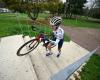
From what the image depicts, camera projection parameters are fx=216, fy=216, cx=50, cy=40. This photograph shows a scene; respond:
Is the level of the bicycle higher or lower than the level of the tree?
higher

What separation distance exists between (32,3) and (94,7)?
104ft

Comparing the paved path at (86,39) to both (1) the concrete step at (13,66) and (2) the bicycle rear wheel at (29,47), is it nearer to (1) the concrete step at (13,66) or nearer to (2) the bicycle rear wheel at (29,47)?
(2) the bicycle rear wheel at (29,47)

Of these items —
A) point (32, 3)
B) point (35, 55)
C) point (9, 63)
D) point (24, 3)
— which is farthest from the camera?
point (24, 3)

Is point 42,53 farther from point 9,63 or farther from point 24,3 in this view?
point 24,3

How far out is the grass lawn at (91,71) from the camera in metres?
6.43

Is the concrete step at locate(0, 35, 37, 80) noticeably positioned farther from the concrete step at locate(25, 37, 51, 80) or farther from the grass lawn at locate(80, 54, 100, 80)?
the grass lawn at locate(80, 54, 100, 80)

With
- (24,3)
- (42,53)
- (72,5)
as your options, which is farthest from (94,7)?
(42,53)

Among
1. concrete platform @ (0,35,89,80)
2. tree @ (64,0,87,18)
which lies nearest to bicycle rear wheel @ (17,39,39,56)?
concrete platform @ (0,35,89,80)

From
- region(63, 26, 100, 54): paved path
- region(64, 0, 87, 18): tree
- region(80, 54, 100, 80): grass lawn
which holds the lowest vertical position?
region(64, 0, 87, 18): tree

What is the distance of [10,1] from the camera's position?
2572cm

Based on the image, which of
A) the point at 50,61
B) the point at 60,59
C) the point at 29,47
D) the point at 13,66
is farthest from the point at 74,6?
the point at 13,66

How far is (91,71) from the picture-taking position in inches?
276

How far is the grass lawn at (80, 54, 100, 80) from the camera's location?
253 inches

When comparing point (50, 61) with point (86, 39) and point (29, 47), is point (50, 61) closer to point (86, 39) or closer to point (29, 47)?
point (29, 47)
